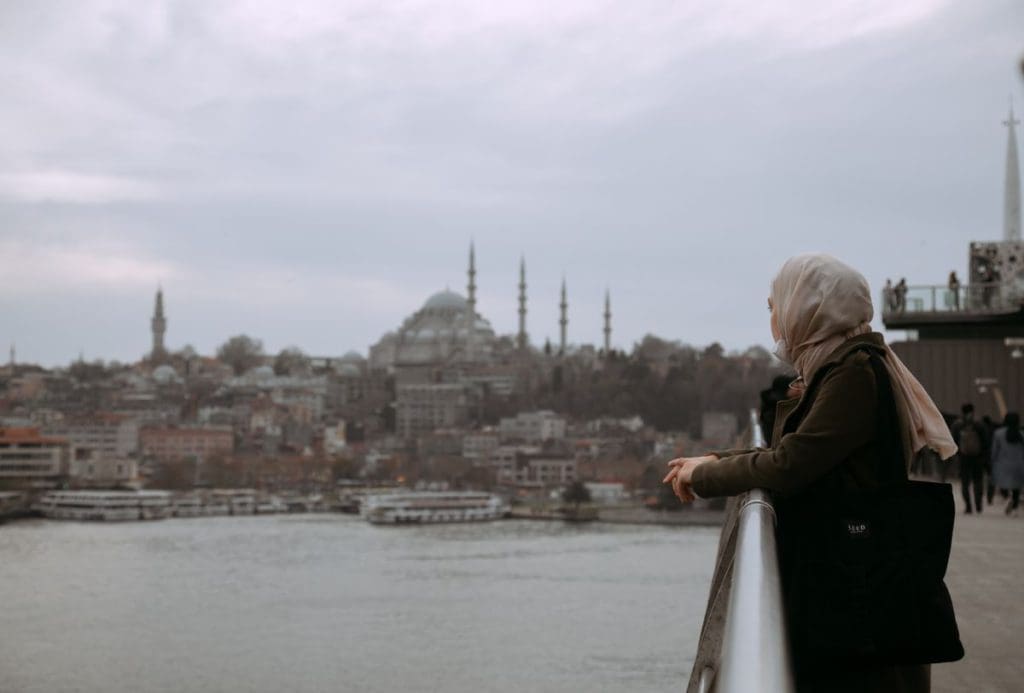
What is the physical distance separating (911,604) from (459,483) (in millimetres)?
52938

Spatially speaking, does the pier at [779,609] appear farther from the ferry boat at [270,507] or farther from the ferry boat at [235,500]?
the ferry boat at [235,500]

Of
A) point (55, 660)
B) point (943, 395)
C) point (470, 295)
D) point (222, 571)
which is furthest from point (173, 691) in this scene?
point (470, 295)

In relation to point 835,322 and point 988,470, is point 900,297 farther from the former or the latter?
point 835,322

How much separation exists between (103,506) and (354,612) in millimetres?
24687

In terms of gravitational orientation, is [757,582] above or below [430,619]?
above

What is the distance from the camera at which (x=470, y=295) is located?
3216 inches

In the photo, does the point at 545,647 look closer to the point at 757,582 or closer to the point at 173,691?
the point at 173,691

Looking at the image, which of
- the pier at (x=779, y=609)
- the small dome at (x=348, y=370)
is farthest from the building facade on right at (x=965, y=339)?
the small dome at (x=348, y=370)

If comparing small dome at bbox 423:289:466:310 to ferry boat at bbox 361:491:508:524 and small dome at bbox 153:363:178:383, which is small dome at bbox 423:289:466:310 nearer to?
small dome at bbox 153:363:178:383

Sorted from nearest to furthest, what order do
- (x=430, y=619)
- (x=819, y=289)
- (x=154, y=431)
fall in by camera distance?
(x=819, y=289) < (x=430, y=619) < (x=154, y=431)

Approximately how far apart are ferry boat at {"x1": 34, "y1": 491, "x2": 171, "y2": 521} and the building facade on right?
1265 inches

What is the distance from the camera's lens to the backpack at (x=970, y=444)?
6348mm

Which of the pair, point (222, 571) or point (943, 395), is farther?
point (222, 571)

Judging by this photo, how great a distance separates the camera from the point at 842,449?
1.16 meters
